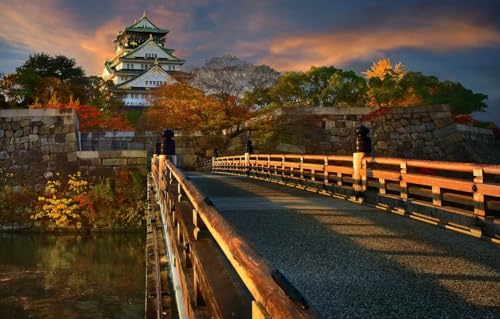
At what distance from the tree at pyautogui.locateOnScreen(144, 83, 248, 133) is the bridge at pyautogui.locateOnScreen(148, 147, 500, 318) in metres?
25.7

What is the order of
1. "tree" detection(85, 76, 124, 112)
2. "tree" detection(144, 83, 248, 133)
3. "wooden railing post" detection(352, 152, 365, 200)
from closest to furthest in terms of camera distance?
"wooden railing post" detection(352, 152, 365, 200) < "tree" detection(144, 83, 248, 133) < "tree" detection(85, 76, 124, 112)

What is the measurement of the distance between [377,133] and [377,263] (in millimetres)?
30206

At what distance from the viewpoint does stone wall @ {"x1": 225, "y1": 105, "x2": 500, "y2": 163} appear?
33281 millimetres

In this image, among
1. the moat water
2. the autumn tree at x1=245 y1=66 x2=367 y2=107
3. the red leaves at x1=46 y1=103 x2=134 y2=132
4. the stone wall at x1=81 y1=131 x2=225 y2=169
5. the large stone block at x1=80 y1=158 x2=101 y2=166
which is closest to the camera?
the moat water

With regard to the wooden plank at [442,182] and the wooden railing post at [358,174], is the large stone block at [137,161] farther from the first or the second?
the wooden plank at [442,182]

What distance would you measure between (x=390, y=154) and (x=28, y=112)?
24.8m

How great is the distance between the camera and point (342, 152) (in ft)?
114

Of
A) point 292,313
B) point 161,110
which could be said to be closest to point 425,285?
point 292,313

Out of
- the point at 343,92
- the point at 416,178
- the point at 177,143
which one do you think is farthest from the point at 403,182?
the point at 343,92

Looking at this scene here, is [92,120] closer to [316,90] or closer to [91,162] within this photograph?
[91,162]

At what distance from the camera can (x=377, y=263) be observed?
5.46 metres

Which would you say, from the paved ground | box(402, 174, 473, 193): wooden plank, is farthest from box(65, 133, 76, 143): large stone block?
box(402, 174, 473, 193): wooden plank

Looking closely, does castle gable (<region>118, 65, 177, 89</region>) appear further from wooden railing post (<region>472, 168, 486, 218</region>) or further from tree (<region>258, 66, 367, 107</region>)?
wooden railing post (<region>472, 168, 486, 218</region>)

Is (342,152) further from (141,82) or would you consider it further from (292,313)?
(141,82)
